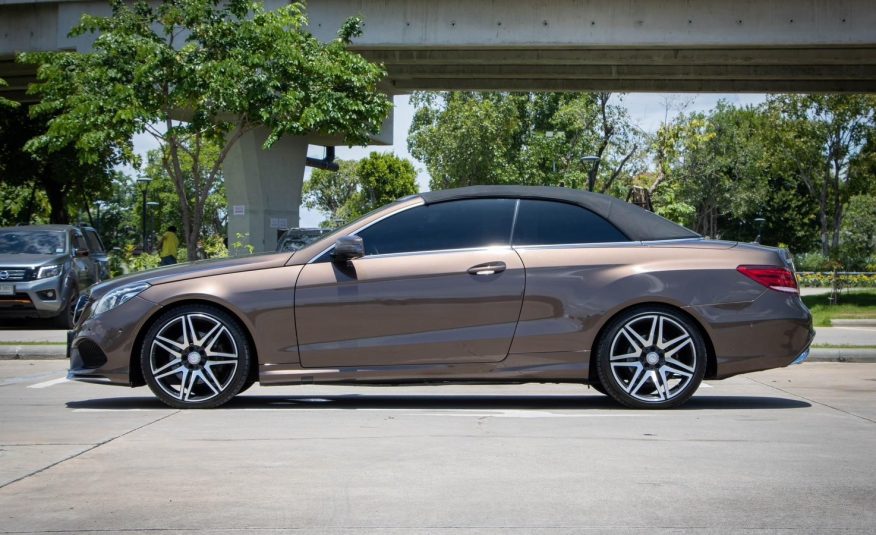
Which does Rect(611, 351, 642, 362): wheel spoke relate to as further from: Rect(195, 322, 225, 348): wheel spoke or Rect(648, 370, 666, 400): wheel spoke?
Rect(195, 322, 225, 348): wheel spoke

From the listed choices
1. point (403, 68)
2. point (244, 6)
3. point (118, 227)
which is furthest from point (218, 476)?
point (118, 227)

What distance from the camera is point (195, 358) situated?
26.7ft

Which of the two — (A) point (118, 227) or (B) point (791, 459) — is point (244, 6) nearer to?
(B) point (791, 459)

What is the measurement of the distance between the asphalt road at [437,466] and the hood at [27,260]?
11.1 meters

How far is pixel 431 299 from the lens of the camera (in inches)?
315

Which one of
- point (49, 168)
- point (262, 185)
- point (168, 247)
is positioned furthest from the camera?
point (49, 168)

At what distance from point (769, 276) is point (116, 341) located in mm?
4501

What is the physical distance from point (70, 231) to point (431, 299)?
47.6 feet

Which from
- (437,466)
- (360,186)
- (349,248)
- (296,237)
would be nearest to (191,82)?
(296,237)

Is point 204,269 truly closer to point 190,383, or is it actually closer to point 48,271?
point 190,383

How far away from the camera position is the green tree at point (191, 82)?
23156 mm

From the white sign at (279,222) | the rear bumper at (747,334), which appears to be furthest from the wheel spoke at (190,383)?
the white sign at (279,222)

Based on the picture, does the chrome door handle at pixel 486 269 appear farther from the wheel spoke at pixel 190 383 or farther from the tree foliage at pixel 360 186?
the tree foliage at pixel 360 186

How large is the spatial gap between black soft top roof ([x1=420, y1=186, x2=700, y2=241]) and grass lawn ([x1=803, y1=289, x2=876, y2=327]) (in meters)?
14.2
